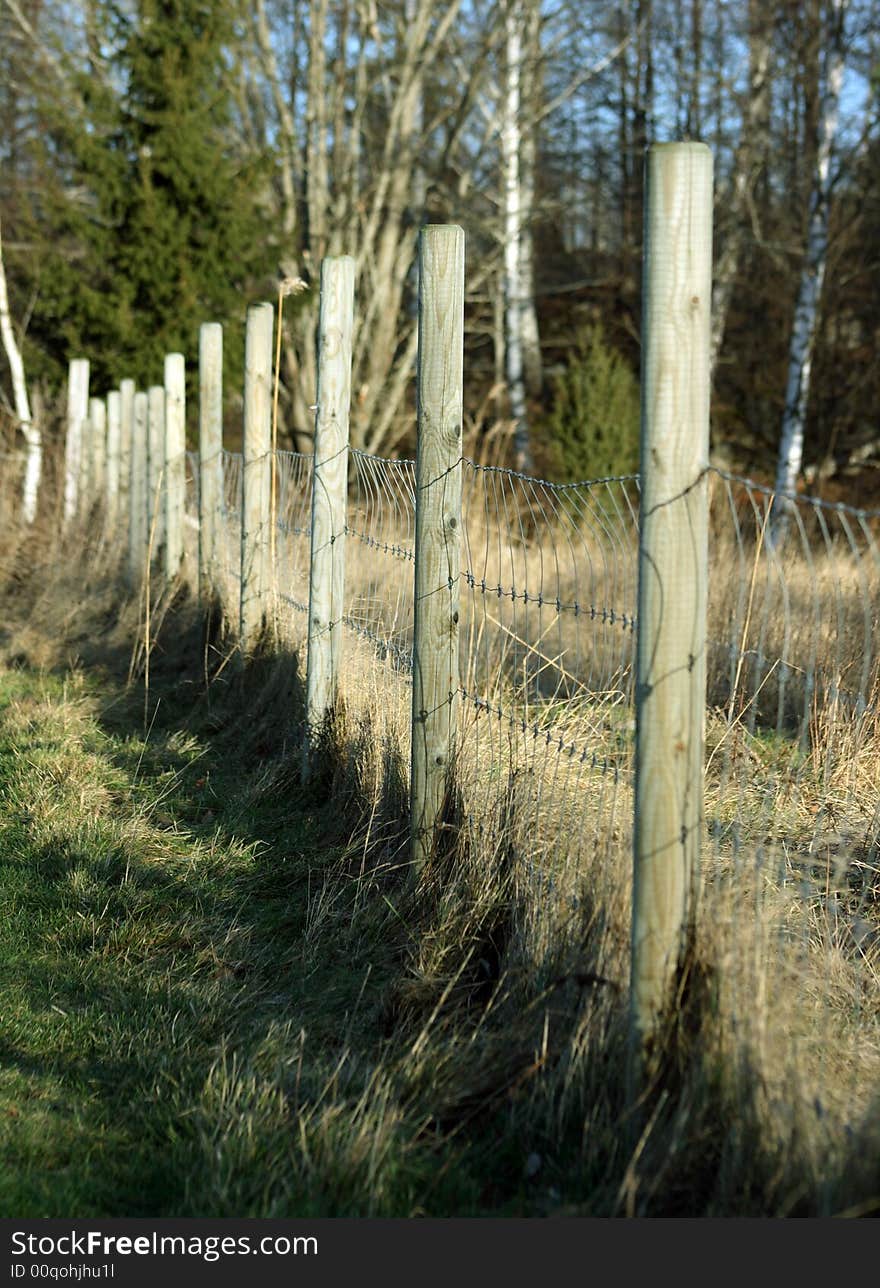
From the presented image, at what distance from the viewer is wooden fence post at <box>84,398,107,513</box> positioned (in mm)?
11305

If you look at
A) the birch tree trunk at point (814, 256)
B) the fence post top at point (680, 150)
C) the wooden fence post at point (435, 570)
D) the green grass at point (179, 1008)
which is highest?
the birch tree trunk at point (814, 256)

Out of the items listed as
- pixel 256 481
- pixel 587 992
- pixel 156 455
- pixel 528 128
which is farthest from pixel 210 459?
pixel 528 128

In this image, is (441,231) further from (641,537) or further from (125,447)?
(125,447)

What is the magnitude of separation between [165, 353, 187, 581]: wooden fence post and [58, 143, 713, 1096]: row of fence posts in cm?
94

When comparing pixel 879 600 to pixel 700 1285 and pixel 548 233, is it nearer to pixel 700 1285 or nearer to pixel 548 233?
pixel 700 1285

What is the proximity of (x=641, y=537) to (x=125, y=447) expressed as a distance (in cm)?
852

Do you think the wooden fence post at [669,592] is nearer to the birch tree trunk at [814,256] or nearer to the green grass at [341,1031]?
the green grass at [341,1031]

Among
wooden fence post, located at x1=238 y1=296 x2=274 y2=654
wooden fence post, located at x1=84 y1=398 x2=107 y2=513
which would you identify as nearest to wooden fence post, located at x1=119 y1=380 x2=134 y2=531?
wooden fence post, located at x1=84 y1=398 x2=107 y2=513

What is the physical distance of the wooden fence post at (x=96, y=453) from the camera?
11305mm

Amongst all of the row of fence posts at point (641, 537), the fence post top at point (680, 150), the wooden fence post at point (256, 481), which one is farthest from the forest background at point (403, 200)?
the fence post top at point (680, 150)

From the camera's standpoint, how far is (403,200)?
59.9 ft

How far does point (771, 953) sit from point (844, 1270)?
81cm

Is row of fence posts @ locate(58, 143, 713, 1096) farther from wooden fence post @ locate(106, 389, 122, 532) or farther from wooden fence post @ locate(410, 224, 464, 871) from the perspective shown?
wooden fence post @ locate(106, 389, 122, 532)

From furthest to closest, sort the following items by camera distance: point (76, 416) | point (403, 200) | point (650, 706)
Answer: point (403, 200), point (76, 416), point (650, 706)
